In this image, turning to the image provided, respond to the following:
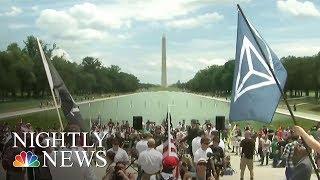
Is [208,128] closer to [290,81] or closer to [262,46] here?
[262,46]

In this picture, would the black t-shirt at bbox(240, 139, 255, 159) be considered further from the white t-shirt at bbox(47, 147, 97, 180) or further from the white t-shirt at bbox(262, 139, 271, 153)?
the white t-shirt at bbox(47, 147, 97, 180)

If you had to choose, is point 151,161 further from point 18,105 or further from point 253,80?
point 18,105

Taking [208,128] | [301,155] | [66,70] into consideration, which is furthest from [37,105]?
[301,155]

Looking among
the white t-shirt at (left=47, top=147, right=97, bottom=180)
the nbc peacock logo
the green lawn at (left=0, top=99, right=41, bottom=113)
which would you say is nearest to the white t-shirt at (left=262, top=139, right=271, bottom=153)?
the nbc peacock logo

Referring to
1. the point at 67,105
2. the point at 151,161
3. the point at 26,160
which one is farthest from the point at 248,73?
the point at 67,105

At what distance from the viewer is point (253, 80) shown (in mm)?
8766

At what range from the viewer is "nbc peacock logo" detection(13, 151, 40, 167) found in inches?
376

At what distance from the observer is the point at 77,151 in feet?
28.5

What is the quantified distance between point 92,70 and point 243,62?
139 metres

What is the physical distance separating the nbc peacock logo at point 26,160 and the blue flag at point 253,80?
118 inches

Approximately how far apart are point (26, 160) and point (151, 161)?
7.38 feet

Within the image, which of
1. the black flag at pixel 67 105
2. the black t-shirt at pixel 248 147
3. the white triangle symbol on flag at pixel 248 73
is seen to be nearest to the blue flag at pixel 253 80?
the white triangle symbol on flag at pixel 248 73

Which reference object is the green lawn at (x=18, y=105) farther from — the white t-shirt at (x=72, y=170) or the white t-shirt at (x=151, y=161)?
the white t-shirt at (x=72, y=170)

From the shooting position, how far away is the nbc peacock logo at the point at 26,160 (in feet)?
31.3
